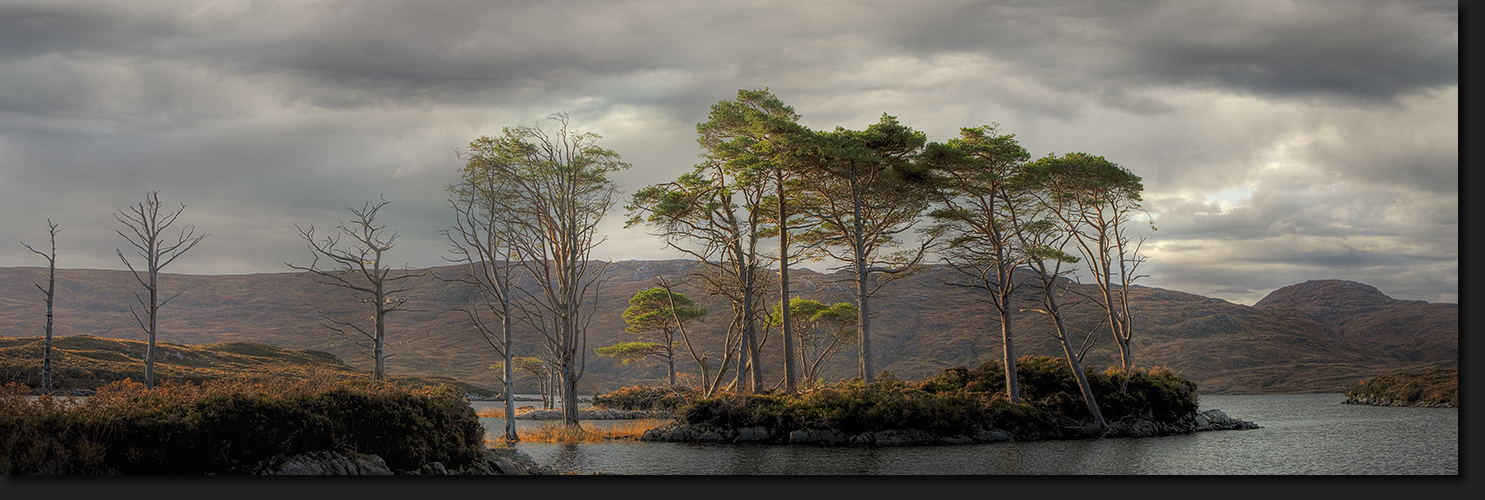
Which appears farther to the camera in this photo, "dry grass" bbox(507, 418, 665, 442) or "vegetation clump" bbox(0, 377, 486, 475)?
"dry grass" bbox(507, 418, 665, 442)

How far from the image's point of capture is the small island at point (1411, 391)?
3584cm

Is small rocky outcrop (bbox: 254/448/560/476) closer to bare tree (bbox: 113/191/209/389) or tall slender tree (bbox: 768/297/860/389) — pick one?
bare tree (bbox: 113/191/209/389)

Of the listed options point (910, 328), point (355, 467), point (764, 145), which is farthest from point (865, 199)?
point (910, 328)

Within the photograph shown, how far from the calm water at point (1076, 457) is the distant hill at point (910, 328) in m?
33.6

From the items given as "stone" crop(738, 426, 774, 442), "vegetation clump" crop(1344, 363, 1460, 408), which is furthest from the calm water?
"vegetation clump" crop(1344, 363, 1460, 408)

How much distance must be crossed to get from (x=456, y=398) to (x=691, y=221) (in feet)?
53.6

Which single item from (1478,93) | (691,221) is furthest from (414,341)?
(1478,93)

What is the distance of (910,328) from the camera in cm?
11262

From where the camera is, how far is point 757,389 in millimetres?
25000

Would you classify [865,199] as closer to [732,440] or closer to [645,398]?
[732,440]

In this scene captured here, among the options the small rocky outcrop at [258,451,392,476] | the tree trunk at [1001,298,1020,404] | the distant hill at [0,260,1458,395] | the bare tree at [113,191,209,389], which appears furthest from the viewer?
the distant hill at [0,260,1458,395]

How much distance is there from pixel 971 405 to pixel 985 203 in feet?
21.0

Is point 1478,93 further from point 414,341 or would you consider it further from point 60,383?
point 414,341

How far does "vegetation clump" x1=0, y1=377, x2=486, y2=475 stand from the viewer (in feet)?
29.1
